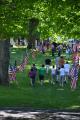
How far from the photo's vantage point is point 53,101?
1214 inches

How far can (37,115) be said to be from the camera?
24.8 m

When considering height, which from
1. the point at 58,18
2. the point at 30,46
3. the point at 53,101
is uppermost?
the point at 58,18

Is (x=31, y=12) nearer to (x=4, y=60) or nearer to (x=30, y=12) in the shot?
(x=30, y=12)

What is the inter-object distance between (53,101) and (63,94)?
9.06ft

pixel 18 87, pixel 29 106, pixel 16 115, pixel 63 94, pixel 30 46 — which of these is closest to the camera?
pixel 16 115

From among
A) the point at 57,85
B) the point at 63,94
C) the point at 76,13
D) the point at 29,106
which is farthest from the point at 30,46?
the point at 76,13

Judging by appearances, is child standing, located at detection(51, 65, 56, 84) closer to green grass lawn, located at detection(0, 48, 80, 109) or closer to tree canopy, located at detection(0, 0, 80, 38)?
green grass lawn, located at detection(0, 48, 80, 109)

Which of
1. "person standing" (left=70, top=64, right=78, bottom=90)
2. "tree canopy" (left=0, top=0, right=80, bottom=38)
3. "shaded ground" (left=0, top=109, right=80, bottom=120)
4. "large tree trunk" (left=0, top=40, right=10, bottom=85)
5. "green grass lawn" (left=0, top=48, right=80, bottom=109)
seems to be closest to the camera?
"tree canopy" (left=0, top=0, right=80, bottom=38)

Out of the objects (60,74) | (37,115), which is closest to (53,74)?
(60,74)

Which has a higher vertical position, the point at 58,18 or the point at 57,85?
the point at 58,18

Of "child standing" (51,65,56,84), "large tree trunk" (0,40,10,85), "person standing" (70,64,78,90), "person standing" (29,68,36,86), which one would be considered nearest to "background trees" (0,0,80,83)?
"person standing" (70,64,78,90)

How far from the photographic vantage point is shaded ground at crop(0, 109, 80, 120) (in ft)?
78.2

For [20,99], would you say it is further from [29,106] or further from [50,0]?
[50,0]

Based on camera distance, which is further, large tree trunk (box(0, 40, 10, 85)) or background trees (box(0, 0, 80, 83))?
large tree trunk (box(0, 40, 10, 85))
